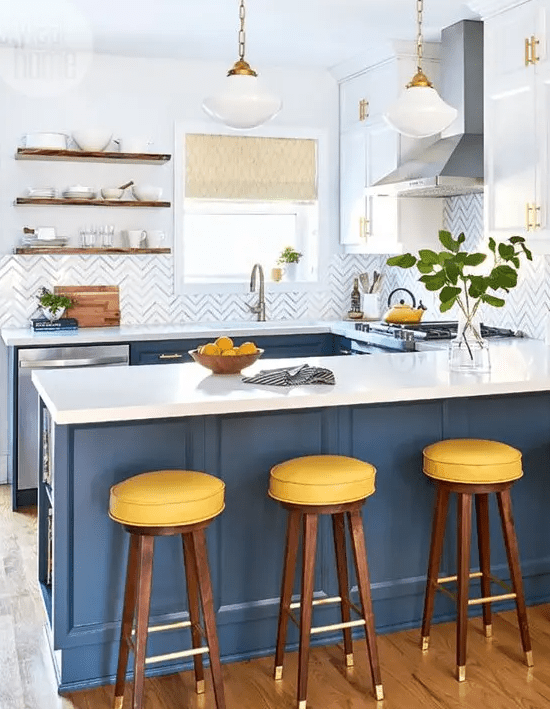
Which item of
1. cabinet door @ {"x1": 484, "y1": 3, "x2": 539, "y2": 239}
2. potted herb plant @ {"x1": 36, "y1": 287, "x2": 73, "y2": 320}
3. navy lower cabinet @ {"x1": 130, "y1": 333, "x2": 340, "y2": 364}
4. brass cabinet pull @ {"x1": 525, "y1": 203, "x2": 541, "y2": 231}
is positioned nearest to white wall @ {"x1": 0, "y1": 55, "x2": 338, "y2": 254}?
potted herb plant @ {"x1": 36, "y1": 287, "x2": 73, "y2": 320}

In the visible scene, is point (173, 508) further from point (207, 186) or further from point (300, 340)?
point (207, 186)

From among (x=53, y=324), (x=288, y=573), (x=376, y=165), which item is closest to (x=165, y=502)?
(x=288, y=573)

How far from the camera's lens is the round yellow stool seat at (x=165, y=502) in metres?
2.52

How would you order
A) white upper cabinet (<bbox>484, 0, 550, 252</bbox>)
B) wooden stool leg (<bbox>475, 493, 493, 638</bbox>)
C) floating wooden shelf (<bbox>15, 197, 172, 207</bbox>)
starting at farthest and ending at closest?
floating wooden shelf (<bbox>15, 197, 172, 207</bbox>) → white upper cabinet (<bbox>484, 0, 550, 252</bbox>) → wooden stool leg (<bbox>475, 493, 493, 638</bbox>)

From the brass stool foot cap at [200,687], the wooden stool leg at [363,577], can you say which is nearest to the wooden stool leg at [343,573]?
the wooden stool leg at [363,577]

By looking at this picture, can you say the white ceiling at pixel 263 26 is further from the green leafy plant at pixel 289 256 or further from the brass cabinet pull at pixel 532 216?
the green leafy plant at pixel 289 256

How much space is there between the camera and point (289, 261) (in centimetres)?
615

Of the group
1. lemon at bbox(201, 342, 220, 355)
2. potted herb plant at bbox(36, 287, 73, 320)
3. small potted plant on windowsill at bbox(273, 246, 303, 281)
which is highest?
small potted plant on windowsill at bbox(273, 246, 303, 281)

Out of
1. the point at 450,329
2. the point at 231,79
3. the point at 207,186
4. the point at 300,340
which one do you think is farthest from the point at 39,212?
the point at 231,79

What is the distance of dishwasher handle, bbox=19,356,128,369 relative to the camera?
4.98 metres

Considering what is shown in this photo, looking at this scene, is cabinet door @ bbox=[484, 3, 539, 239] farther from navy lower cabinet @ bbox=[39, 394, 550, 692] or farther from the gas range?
navy lower cabinet @ bbox=[39, 394, 550, 692]

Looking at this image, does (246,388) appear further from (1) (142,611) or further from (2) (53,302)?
(2) (53,302)

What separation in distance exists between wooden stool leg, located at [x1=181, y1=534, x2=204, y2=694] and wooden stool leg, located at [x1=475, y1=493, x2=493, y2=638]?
3.53ft

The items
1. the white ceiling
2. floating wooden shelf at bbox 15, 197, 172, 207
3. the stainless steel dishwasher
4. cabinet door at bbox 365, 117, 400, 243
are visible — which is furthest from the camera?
cabinet door at bbox 365, 117, 400, 243
